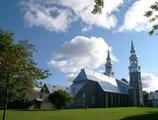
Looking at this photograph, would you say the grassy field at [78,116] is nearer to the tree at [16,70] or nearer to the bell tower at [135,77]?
the tree at [16,70]

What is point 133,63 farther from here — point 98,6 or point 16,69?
point 98,6

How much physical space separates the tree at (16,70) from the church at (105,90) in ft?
199

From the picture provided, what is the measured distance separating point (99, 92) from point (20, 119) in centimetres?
6272

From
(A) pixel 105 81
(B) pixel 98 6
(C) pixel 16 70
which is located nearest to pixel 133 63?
(A) pixel 105 81

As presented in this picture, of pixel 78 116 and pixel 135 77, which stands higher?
pixel 135 77

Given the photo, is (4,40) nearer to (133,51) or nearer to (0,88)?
(0,88)

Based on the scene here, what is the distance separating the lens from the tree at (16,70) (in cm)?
2166

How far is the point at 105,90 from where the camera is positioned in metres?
→ 89.1

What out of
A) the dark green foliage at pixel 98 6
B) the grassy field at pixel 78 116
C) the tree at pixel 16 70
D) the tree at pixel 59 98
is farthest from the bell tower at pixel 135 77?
the dark green foliage at pixel 98 6

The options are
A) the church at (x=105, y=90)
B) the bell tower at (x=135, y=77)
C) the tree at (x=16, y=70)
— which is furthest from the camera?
the bell tower at (x=135, y=77)

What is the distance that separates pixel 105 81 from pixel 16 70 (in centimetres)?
7382

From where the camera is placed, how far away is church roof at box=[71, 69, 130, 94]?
88.5 meters

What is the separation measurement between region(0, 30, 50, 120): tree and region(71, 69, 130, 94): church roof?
64.1m

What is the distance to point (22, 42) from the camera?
77.2 ft
